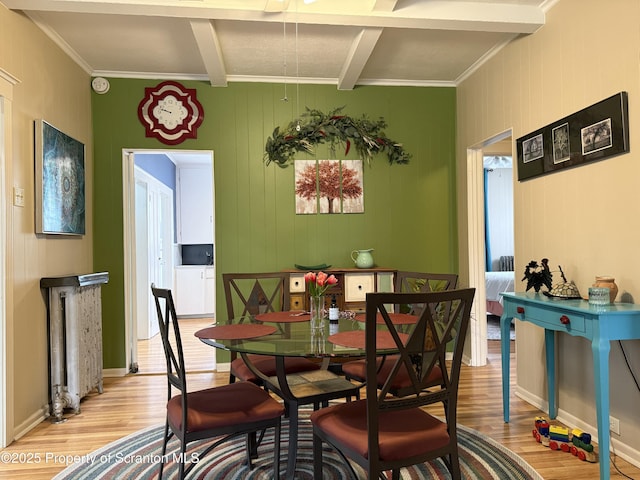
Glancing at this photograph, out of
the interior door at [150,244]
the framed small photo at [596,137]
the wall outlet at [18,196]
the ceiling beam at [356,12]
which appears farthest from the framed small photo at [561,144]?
the interior door at [150,244]

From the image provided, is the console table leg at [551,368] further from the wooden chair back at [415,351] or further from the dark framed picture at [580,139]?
the wooden chair back at [415,351]

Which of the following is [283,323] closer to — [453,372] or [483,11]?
[453,372]

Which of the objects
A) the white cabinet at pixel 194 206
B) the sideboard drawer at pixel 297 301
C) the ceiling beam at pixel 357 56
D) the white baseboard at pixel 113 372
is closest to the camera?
Answer: the ceiling beam at pixel 357 56

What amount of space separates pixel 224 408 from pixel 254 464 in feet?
2.03

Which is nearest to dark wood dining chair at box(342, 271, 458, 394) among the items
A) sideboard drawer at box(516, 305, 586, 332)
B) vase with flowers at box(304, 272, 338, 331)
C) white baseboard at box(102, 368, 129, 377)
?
vase with flowers at box(304, 272, 338, 331)

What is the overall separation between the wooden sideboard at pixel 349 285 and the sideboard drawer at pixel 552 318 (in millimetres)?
1423

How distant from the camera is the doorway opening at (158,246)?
14.4ft

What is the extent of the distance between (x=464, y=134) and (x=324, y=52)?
5.19 ft

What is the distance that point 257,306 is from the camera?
3.31 meters

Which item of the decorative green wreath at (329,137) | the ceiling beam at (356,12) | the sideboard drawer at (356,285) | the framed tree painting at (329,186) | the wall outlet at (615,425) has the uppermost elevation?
the ceiling beam at (356,12)

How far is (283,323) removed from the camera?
261 centimetres

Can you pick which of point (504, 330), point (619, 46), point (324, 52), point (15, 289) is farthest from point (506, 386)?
point (15, 289)

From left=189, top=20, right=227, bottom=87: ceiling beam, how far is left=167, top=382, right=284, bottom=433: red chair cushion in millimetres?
2386

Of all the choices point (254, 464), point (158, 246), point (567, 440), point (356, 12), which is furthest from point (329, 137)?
point (158, 246)
